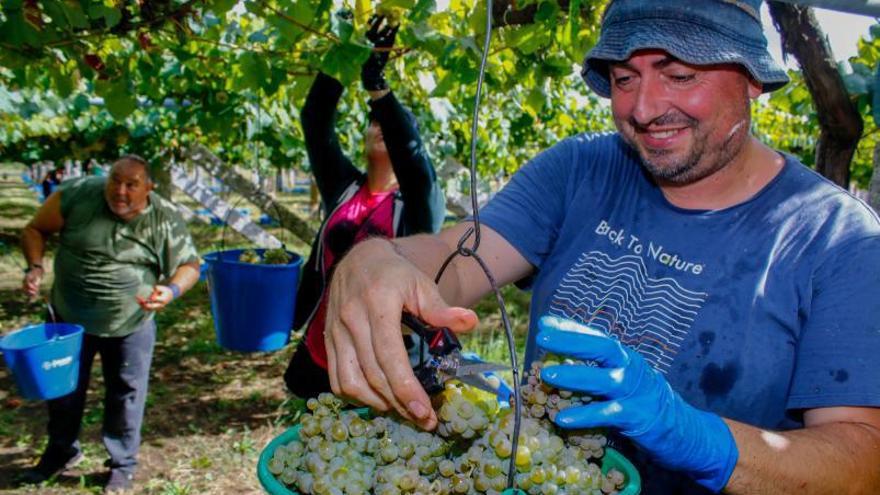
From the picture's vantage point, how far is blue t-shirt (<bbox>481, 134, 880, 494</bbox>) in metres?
1.28

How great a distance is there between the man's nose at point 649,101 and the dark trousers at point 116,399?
320 cm

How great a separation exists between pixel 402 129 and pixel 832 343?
2.10m

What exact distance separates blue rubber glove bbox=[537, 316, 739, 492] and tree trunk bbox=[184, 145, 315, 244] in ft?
13.4

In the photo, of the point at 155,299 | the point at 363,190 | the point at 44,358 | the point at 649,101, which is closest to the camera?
the point at 649,101

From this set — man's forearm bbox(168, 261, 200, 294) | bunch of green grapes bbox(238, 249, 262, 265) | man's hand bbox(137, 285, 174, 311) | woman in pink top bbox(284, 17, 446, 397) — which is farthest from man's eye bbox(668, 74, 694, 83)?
bunch of green grapes bbox(238, 249, 262, 265)

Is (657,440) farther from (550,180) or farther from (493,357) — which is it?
(493,357)

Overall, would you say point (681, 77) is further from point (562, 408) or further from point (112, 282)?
point (112, 282)

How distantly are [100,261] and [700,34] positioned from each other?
3317mm

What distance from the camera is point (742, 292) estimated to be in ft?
4.59

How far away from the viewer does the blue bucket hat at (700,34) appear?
1.41 meters

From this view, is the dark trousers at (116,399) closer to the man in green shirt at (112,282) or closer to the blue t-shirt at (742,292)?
the man in green shirt at (112,282)

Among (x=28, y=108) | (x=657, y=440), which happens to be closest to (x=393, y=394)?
(x=657, y=440)

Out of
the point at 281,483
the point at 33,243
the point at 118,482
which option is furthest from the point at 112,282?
the point at 281,483

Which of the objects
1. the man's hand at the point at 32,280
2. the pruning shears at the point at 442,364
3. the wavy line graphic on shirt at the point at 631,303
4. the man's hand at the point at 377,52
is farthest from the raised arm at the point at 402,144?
the man's hand at the point at 32,280
